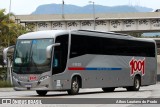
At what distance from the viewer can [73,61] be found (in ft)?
85.9

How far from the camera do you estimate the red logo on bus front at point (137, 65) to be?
108 ft

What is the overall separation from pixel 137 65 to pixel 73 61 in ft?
27.7

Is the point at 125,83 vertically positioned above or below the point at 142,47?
below

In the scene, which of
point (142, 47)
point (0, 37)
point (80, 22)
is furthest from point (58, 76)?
point (80, 22)

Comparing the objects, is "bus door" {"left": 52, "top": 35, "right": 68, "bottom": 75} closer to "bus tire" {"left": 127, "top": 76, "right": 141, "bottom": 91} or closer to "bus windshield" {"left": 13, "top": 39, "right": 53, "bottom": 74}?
"bus windshield" {"left": 13, "top": 39, "right": 53, "bottom": 74}

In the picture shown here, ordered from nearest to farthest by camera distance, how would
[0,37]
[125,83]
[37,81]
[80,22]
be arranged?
[37,81], [125,83], [0,37], [80,22]

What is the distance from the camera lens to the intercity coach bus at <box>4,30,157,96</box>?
24.6m

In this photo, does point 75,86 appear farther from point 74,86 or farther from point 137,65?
point 137,65

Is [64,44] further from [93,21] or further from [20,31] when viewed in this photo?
[93,21]

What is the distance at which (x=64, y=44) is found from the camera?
25453 mm

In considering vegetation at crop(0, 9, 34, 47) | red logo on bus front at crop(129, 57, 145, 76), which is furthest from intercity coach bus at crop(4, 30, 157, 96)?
vegetation at crop(0, 9, 34, 47)

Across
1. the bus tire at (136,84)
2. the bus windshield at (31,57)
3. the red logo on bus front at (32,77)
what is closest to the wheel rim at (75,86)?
the bus windshield at (31,57)

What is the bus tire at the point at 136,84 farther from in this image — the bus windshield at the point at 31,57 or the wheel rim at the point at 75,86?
the bus windshield at the point at 31,57

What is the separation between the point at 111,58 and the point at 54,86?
20.7ft
